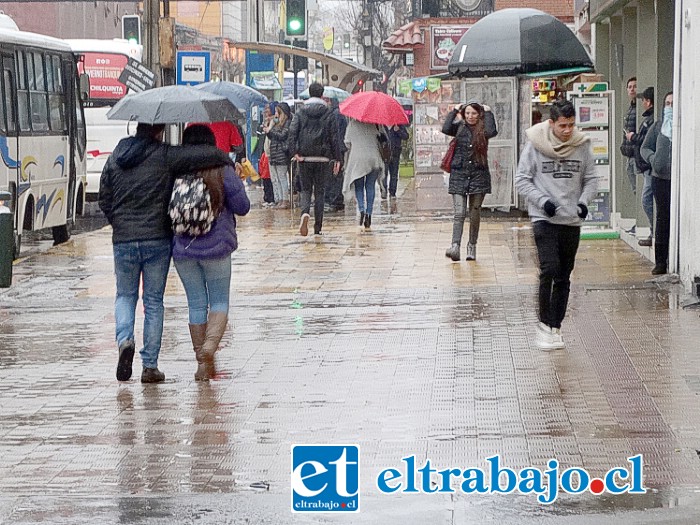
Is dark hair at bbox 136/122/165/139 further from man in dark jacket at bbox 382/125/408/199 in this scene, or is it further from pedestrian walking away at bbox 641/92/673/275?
man in dark jacket at bbox 382/125/408/199

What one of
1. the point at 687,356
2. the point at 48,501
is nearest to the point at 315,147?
the point at 687,356

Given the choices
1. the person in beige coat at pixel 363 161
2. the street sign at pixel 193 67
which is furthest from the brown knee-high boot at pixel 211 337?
the street sign at pixel 193 67

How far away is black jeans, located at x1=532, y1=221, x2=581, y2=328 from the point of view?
1005cm

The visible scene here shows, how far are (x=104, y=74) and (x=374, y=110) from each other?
10.6m

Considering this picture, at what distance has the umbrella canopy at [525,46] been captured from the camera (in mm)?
20391

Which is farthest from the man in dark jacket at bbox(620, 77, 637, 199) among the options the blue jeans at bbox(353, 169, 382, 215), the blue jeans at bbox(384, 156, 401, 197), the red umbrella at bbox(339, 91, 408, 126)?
the blue jeans at bbox(384, 156, 401, 197)

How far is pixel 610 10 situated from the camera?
1931cm

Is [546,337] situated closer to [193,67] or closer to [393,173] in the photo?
[193,67]

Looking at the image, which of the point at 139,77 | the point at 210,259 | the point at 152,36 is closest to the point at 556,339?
the point at 210,259

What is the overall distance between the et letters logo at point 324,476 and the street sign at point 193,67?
17.8 meters

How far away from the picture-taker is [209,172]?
905 cm

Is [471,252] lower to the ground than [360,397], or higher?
higher

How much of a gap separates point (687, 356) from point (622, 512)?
3833mm

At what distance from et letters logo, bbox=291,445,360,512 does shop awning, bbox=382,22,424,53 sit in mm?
43916
